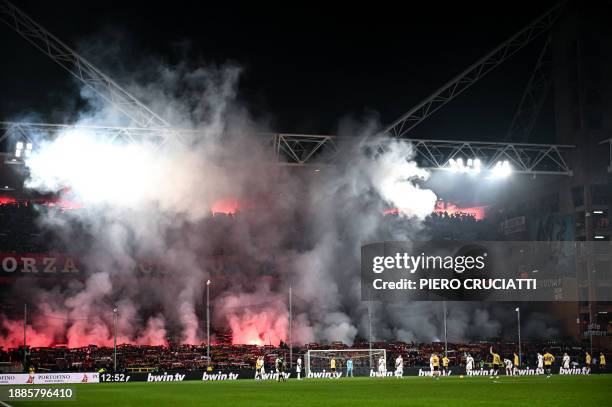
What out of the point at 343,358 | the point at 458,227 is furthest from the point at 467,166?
the point at 458,227

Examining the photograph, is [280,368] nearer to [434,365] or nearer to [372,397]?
[434,365]

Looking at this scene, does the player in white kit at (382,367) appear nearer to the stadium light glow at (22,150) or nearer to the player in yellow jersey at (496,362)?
the player in yellow jersey at (496,362)

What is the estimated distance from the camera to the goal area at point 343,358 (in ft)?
159

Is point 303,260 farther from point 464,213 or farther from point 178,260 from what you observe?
point 464,213

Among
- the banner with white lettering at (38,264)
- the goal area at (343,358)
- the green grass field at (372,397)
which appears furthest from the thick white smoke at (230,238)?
the green grass field at (372,397)

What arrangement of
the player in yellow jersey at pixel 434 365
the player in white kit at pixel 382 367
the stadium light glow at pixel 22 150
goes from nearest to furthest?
the player in yellow jersey at pixel 434 365 → the stadium light glow at pixel 22 150 → the player in white kit at pixel 382 367

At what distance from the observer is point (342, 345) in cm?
6056

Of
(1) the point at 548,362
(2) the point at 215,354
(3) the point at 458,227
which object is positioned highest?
(3) the point at 458,227

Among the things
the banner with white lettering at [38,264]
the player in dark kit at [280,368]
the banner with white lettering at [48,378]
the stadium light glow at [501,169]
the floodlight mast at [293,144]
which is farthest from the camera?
the banner with white lettering at [38,264]

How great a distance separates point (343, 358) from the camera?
50.4 meters

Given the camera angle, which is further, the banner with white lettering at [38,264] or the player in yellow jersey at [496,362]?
the banner with white lettering at [38,264]

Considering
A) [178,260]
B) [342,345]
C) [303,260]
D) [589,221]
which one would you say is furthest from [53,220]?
[589,221]

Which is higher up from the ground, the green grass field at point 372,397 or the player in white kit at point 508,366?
the green grass field at point 372,397

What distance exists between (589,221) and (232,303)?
27.2 m
